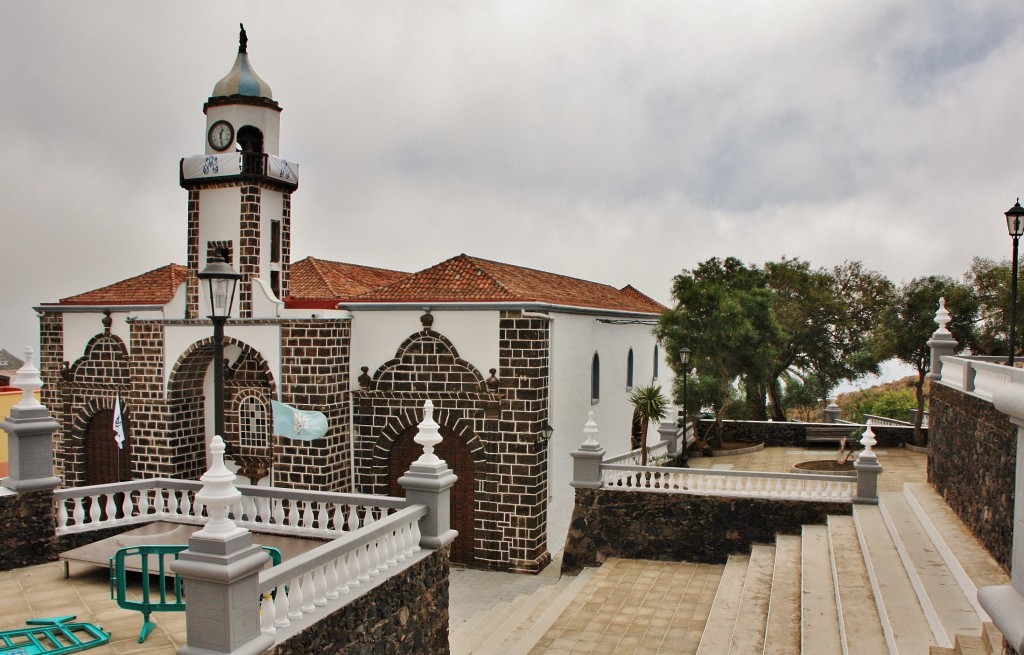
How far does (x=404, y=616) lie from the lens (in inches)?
318

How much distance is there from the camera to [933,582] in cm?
841

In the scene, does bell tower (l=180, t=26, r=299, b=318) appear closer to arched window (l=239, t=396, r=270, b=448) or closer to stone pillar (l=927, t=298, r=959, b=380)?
arched window (l=239, t=396, r=270, b=448)

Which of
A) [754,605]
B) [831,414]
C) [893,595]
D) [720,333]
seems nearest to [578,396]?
[720,333]

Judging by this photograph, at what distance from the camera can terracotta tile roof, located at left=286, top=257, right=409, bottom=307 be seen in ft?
58.1

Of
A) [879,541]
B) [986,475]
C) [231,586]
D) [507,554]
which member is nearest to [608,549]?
[507,554]

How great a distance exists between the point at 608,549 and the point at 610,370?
6078mm

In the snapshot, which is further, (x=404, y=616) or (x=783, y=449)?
(x=783, y=449)

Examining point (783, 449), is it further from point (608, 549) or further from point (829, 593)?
point (829, 593)

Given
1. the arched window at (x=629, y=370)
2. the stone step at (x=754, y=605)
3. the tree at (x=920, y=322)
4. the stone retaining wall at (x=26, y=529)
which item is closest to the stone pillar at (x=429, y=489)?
the stone step at (x=754, y=605)

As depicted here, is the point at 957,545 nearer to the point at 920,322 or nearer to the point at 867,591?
the point at 867,591

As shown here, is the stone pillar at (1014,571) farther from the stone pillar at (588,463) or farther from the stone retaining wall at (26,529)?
the stone pillar at (588,463)

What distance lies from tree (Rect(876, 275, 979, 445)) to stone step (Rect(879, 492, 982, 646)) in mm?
10887

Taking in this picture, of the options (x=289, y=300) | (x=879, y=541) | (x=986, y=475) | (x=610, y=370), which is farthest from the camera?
(x=610, y=370)

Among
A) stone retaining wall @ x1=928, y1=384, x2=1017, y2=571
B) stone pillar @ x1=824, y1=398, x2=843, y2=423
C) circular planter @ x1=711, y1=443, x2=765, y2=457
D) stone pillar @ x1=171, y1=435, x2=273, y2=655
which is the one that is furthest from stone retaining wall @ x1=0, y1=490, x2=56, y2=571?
stone pillar @ x1=824, y1=398, x2=843, y2=423
